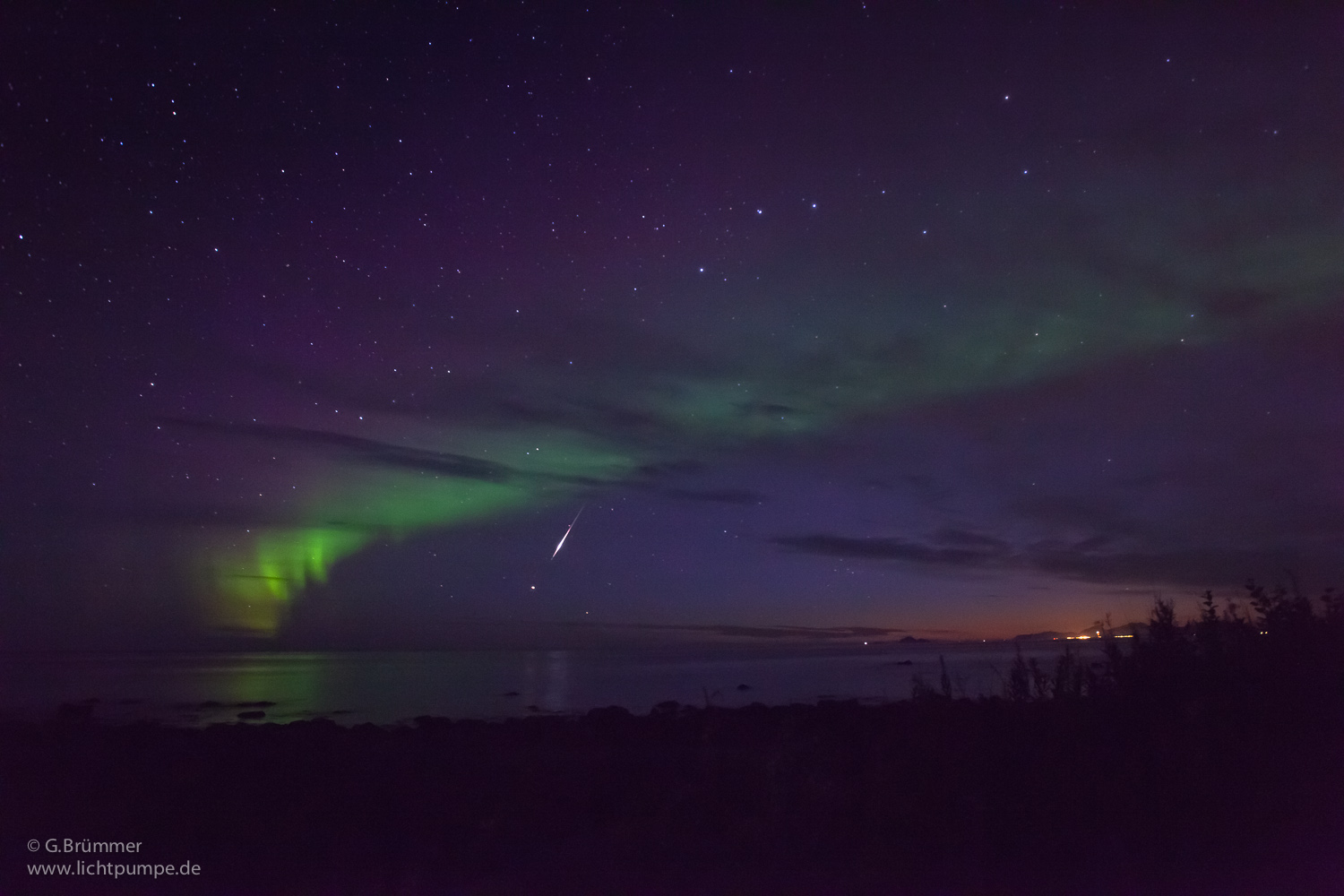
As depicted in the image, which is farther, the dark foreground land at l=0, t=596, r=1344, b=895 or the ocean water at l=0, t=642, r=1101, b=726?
the ocean water at l=0, t=642, r=1101, b=726

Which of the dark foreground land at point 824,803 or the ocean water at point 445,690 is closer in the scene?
the dark foreground land at point 824,803

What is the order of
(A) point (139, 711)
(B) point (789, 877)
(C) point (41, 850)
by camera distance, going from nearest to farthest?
(B) point (789, 877), (C) point (41, 850), (A) point (139, 711)

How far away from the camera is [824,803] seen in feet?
28.5

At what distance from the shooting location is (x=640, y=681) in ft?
143

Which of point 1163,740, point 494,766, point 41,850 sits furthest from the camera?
point 494,766

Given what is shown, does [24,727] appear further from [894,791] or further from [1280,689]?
[1280,689]

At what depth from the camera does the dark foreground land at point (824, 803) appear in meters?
7.19

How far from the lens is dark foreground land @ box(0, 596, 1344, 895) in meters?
7.19

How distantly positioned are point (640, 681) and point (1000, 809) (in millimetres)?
36784

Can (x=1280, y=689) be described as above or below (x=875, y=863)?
above

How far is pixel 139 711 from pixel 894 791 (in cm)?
3066

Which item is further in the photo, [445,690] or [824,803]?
[445,690]

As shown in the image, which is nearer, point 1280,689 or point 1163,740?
point 1163,740

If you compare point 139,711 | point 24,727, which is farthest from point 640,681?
point 24,727
